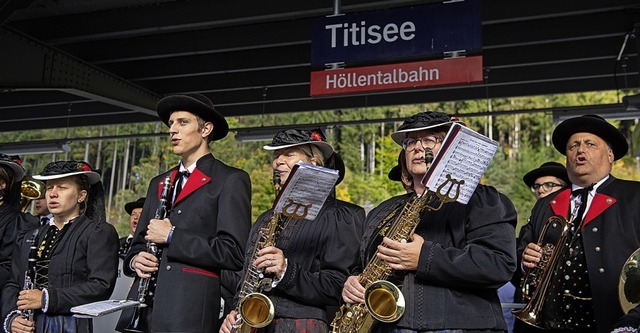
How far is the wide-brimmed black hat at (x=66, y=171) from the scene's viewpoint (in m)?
4.47

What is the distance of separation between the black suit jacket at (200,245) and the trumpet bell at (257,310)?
1.09ft

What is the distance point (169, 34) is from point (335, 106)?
11.7 ft

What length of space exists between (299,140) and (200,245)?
0.86 metres

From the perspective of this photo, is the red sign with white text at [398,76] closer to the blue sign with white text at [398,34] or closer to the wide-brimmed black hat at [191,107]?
the blue sign with white text at [398,34]

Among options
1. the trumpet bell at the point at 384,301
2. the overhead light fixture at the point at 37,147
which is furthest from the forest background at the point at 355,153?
the trumpet bell at the point at 384,301

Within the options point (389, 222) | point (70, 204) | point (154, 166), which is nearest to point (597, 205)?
point (389, 222)

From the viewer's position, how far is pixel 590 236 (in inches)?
142

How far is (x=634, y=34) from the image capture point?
7.53 metres

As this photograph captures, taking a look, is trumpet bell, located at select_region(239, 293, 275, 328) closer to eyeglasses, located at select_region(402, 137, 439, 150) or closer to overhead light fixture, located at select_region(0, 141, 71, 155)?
eyeglasses, located at select_region(402, 137, 439, 150)

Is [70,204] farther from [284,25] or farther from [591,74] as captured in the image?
[591,74]

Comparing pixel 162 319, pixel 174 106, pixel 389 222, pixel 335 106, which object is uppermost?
pixel 335 106

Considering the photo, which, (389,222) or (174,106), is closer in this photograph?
(389,222)

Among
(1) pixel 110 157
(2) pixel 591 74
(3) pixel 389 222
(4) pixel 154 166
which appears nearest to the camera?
(3) pixel 389 222

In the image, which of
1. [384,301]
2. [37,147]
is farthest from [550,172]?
[37,147]
